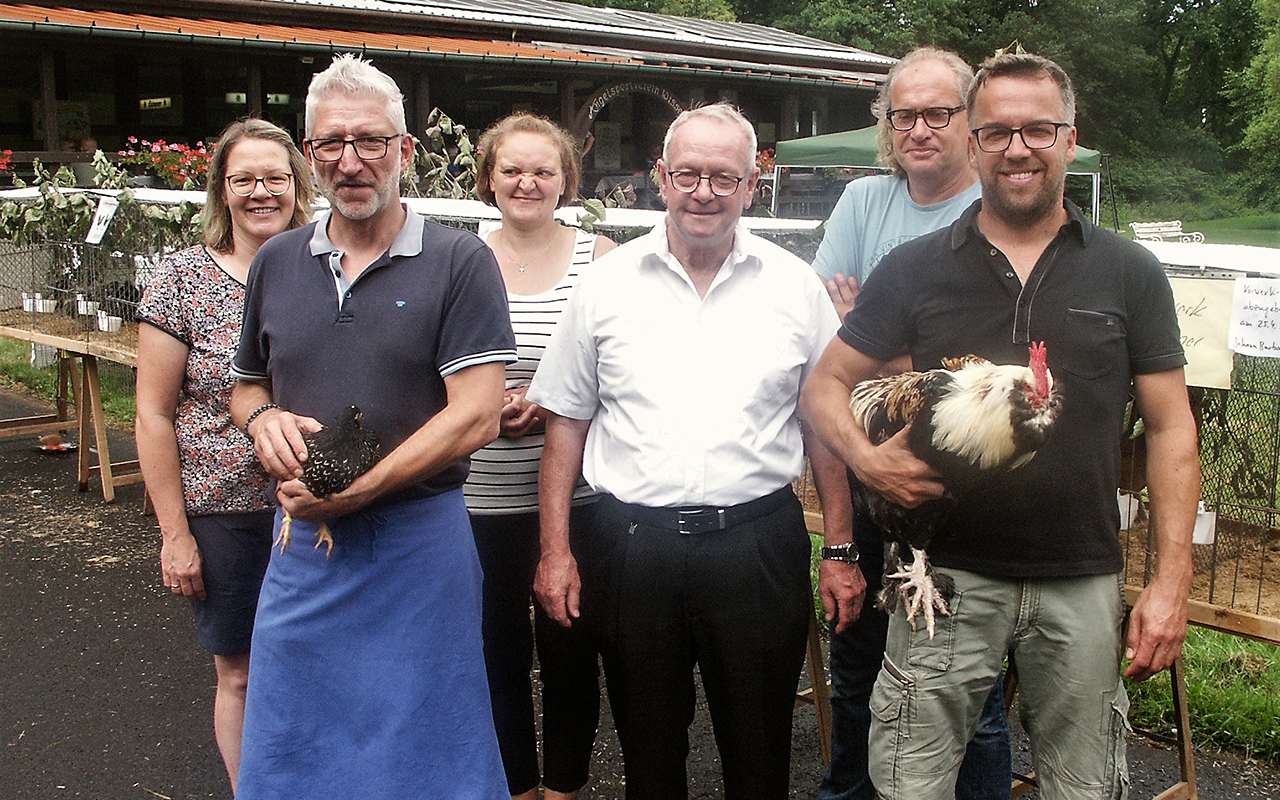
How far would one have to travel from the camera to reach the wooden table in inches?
253

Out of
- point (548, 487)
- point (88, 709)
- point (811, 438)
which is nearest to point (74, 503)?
point (88, 709)

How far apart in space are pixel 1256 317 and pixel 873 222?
1014 mm

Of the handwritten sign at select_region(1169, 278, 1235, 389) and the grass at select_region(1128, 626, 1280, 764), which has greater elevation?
the handwritten sign at select_region(1169, 278, 1235, 389)

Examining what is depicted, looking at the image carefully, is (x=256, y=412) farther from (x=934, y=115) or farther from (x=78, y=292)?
(x=78, y=292)

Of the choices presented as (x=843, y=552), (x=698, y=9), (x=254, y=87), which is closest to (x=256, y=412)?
(x=843, y=552)

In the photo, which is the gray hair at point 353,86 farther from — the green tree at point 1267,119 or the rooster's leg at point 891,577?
the green tree at point 1267,119

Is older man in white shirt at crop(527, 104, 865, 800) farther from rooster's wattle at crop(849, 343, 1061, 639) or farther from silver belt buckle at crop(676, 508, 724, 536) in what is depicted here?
rooster's wattle at crop(849, 343, 1061, 639)

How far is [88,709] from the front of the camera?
421 cm

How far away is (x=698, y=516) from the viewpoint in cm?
260

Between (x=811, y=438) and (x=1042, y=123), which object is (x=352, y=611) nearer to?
(x=811, y=438)

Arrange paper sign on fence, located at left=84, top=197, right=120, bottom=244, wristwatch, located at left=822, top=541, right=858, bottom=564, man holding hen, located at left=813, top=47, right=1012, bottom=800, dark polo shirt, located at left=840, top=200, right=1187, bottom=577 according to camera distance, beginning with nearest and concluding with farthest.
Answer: dark polo shirt, located at left=840, top=200, right=1187, bottom=577 → wristwatch, located at left=822, top=541, right=858, bottom=564 → man holding hen, located at left=813, top=47, right=1012, bottom=800 → paper sign on fence, located at left=84, top=197, right=120, bottom=244

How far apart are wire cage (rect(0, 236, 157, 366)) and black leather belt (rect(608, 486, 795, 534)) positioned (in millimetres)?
4535

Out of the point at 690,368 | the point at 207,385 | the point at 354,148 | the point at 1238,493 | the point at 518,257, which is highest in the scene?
the point at 354,148

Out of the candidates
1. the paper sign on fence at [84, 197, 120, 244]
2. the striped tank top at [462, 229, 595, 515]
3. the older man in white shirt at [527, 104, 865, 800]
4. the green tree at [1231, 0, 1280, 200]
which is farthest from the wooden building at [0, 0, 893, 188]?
the green tree at [1231, 0, 1280, 200]
